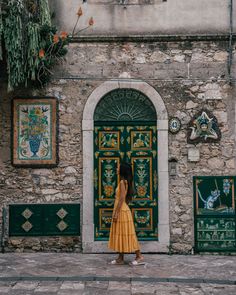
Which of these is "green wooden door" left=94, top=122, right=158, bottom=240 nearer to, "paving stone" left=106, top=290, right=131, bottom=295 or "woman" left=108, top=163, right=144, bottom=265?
"woman" left=108, top=163, right=144, bottom=265

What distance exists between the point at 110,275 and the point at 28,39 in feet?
14.6

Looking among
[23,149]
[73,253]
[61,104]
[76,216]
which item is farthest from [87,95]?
[73,253]

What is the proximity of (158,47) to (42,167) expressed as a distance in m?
3.33

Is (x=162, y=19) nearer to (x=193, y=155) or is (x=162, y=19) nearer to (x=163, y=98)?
(x=163, y=98)

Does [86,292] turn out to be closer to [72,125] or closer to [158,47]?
[72,125]

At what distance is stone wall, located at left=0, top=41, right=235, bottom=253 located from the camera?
9195mm

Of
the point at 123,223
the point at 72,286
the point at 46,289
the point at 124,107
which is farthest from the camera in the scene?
the point at 124,107

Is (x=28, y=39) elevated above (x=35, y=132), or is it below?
above

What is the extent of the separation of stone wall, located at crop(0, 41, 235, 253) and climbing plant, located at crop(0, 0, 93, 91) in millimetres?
568

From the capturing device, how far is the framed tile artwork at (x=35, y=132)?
363 inches

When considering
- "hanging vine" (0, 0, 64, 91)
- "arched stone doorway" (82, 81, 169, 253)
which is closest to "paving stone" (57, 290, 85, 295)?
"arched stone doorway" (82, 81, 169, 253)

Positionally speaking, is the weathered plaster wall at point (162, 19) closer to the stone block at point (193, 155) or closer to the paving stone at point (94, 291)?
the stone block at point (193, 155)

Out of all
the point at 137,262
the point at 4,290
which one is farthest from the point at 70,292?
the point at 137,262

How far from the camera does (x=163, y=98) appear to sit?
9281 millimetres
